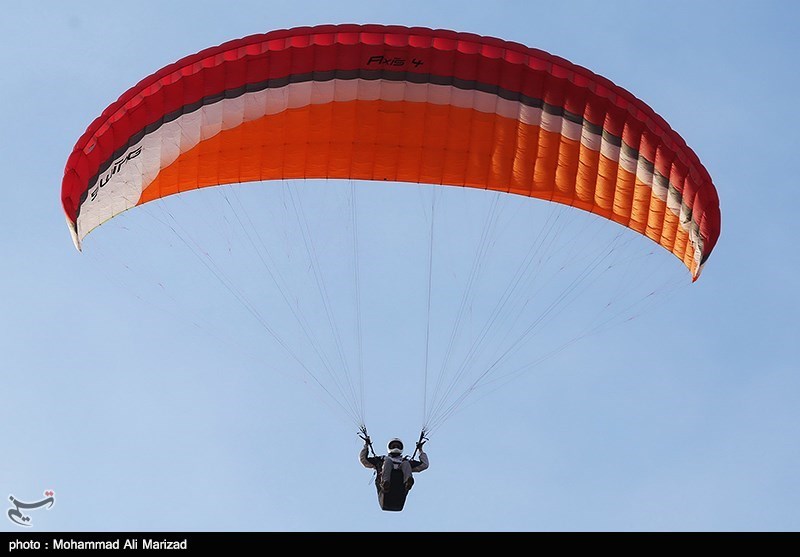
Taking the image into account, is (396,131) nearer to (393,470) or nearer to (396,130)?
(396,130)

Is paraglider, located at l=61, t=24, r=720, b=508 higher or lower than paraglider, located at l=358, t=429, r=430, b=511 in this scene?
higher

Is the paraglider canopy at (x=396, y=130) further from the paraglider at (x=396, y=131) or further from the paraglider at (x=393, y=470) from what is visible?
the paraglider at (x=393, y=470)

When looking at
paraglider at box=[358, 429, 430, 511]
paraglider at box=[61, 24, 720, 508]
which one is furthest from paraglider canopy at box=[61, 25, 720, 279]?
paraglider at box=[358, 429, 430, 511]

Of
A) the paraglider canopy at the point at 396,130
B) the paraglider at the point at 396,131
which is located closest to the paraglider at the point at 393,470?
the paraglider at the point at 396,131

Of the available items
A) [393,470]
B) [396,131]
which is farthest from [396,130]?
[393,470]

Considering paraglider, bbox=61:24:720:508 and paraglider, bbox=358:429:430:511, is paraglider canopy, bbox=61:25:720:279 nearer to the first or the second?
paraglider, bbox=61:24:720:508

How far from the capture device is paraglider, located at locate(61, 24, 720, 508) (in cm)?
1634

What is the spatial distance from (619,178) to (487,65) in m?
2.38

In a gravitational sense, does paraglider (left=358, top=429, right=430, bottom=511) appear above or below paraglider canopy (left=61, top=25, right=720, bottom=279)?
below

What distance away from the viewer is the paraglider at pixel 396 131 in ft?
53.6

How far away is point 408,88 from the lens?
16797 mm

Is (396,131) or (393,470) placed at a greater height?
(396,131)

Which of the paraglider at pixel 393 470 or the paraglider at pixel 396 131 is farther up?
the paraglider at pixel 396 131

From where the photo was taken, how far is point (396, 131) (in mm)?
17266
